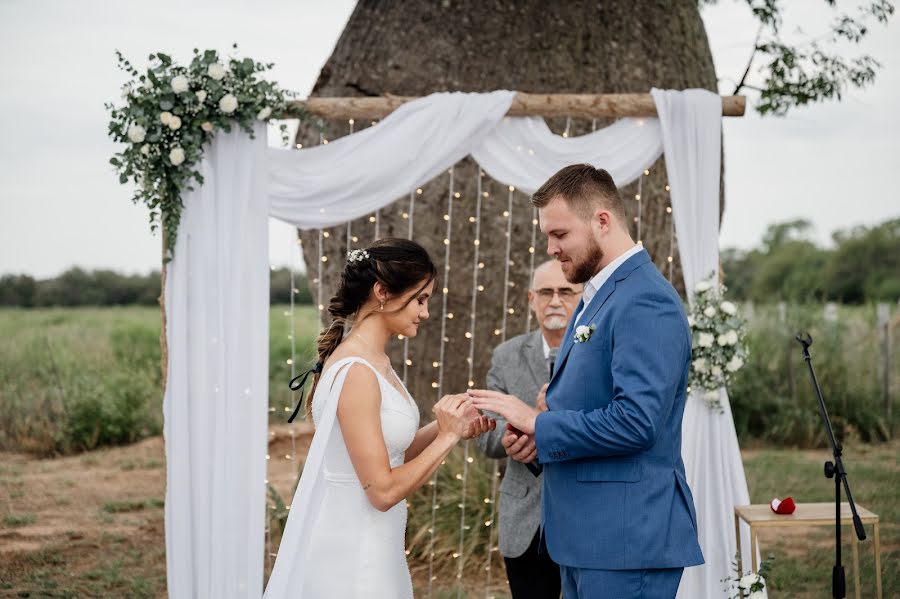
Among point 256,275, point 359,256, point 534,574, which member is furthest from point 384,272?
point 256,275

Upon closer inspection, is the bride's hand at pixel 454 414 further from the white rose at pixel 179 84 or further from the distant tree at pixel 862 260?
the distant tree at pixel 862 260

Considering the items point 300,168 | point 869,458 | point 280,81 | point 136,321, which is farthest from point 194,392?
point 136,321

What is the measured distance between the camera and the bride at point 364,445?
2.76 m

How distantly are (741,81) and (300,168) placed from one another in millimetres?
4505

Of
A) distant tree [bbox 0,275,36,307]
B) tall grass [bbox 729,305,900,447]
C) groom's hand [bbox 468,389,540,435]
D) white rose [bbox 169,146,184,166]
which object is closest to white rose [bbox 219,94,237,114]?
white rose [bbox 169,146,184,166]

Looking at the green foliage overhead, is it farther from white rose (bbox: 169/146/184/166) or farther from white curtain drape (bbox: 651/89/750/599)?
white rose (bbox: 169/146/184/166)

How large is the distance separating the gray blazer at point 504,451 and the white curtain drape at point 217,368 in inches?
48.2

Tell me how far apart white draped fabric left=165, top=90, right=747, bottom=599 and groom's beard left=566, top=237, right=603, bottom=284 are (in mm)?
1926

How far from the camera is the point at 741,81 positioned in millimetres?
7586

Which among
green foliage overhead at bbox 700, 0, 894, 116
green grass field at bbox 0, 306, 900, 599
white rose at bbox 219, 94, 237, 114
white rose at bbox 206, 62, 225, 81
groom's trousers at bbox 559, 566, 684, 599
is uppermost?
green foliage overhead at bbox 700, 0, 894, 116

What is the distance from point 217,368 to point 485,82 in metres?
3.37

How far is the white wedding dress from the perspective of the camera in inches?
111

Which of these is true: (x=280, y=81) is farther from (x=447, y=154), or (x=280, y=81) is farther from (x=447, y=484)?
(x=447, y=484)

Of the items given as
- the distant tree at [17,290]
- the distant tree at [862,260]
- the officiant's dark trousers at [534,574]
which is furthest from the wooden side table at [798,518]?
the distant tree at [862,260]
